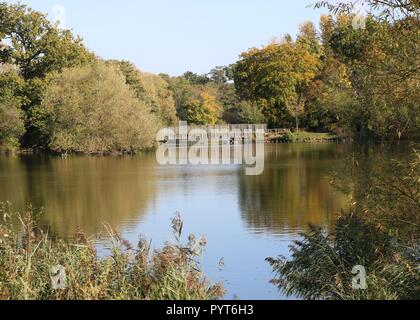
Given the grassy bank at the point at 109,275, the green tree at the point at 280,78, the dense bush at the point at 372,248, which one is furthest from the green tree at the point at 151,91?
the grassy bank at the point at 109,275

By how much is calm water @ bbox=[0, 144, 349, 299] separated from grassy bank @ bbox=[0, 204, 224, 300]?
90.7 inches

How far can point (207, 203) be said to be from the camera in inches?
691

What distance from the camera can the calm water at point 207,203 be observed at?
11.2m

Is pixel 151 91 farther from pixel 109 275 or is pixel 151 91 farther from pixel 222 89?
pixel 109 275

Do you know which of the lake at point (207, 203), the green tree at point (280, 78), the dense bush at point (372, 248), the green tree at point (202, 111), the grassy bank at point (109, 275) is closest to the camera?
the grassy bank at point (109, 275)

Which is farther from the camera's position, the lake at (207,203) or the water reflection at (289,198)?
the water reflection at (289,198)

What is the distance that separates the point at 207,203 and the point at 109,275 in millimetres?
11019

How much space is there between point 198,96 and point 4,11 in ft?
74.4

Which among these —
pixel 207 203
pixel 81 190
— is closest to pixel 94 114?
pixel 81 190

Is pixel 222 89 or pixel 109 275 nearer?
pixel 109 275

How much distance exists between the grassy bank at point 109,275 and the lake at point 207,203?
2.30 metres

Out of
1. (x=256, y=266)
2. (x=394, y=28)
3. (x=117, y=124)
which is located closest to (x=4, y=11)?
(x=117, y=124)

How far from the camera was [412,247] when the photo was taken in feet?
25.0

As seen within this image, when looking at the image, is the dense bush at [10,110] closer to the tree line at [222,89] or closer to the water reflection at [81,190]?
the tree line at [222,89]
